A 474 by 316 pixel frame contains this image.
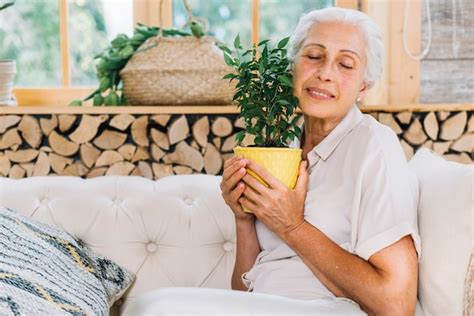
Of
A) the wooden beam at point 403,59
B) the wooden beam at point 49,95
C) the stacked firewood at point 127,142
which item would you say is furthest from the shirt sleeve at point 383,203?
the wooden beam at point 49,95

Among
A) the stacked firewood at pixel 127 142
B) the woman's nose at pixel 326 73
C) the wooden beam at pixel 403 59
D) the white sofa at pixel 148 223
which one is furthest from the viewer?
the wooden beam at pixel 403 59

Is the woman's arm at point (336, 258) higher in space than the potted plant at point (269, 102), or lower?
lower

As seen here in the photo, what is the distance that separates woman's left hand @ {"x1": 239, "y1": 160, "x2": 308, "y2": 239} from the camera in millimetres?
1634

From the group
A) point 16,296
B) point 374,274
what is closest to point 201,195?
point 374,274

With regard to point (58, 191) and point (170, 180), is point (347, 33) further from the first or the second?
point (58, 191)

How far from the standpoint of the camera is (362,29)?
1764 mm

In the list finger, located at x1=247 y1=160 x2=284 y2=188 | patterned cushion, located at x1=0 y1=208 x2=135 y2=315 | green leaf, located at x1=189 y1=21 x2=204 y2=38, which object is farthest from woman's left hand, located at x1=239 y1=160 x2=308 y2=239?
green leaf, located at x1=189 y1=21 x2=204 y2=38

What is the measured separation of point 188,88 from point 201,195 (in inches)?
20.8

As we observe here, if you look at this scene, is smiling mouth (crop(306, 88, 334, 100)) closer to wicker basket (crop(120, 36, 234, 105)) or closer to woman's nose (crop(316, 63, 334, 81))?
woman's nose (crop(316, 63, 334, 81))

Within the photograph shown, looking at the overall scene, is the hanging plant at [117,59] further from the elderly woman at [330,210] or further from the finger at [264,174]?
the finger at [264,174]

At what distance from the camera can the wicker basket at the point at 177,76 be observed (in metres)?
2.53

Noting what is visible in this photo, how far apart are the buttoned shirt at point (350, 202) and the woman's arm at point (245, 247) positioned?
4 cm

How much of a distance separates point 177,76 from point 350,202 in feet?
3.58

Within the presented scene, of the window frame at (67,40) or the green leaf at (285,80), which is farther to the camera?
the window frame at (67,40)
